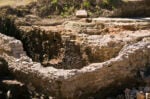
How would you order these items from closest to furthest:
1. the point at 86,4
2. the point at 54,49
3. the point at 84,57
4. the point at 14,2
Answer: the point at 84,57 → the point at 54,49 → the point at 86,4 → the point at 14,2

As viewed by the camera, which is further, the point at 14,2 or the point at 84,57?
the point at 14,2

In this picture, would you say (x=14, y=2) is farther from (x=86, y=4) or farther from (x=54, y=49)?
(x=54, y=49)

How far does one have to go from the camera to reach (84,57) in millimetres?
14133

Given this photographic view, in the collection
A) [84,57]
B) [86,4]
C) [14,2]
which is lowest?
[84,57]

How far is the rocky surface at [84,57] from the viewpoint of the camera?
10805 millimetres

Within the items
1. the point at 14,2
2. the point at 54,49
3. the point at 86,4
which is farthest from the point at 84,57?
the point at 14,2

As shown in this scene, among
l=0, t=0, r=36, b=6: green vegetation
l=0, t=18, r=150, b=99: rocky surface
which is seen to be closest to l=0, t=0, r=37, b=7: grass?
l=0, t=0, r=36, b=6: green vegetation

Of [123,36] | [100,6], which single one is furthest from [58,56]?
[100,6]

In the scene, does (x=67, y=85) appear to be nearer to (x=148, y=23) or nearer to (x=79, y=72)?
(x=79, y=72)

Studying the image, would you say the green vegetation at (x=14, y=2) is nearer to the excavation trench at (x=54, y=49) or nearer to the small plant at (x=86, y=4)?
the excavation trench at (x=54, y=49)

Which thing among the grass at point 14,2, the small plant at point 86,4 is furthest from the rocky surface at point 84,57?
the grass at point 14,2

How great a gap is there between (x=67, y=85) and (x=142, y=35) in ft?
14.7

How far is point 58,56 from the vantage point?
48.0 feet

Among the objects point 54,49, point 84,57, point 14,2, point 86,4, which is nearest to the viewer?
point 84,57
